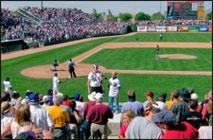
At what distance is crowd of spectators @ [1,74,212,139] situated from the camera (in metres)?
4.43

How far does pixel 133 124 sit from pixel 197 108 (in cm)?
289

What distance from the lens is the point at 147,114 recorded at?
6.27 metres

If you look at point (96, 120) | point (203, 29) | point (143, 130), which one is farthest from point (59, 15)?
point (143, 130)

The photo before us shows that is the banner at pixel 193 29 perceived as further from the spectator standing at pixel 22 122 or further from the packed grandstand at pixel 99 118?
the spectator standing at pixel 22 122

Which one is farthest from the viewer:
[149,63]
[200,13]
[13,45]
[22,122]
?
[200,13]

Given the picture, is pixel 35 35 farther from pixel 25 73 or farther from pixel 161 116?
pixel 161 116

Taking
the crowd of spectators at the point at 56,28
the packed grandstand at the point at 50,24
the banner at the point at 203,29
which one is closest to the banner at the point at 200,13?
the packed grandstand at the point at 50,24

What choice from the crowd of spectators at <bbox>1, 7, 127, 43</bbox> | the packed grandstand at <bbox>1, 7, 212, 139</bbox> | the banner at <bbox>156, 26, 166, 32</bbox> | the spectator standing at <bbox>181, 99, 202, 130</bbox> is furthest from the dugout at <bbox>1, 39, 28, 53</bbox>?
the banner at <bbox>156, 26, 166, 32</bbox>

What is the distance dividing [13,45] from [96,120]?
30.7 meters

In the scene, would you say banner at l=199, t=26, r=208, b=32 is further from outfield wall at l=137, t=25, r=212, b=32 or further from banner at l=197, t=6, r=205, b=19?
banner at l=197, t=6, r=205, b=19

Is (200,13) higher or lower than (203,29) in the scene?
higher

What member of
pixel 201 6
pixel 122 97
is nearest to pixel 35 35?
pixel 122 97

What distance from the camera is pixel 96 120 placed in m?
6.53

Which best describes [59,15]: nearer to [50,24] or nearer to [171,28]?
[50,24]
